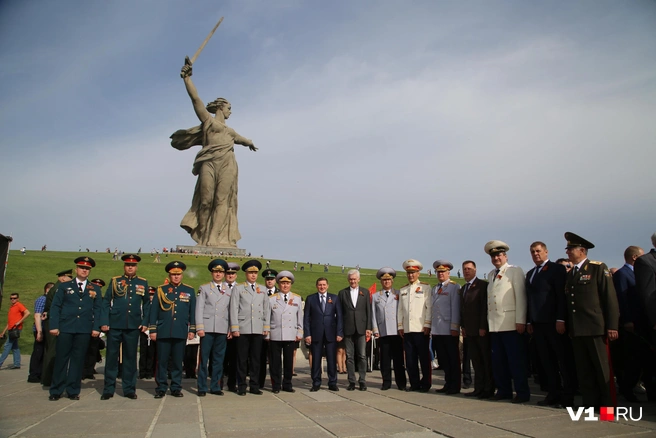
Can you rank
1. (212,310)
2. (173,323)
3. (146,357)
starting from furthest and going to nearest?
(146,357) < (212,310) < (173,323)

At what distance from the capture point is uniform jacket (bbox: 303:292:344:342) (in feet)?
26.0

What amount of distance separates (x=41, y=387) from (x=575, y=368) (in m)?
8.37

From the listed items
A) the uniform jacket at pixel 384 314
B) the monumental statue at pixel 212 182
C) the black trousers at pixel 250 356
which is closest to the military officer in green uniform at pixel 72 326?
the black trousers at pixel 250 356

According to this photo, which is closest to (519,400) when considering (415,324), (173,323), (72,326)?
(415,324)

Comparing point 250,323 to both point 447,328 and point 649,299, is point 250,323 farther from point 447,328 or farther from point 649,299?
point 649,299

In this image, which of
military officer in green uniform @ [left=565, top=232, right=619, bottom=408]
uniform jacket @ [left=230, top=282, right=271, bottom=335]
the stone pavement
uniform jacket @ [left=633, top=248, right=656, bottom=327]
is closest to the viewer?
the stone pavement

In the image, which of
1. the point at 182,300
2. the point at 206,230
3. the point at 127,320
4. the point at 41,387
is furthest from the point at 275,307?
the point at 206,230

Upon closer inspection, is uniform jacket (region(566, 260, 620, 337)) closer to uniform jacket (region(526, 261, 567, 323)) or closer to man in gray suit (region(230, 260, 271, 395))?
uniform jacket (region(526, 261, 567, 323))

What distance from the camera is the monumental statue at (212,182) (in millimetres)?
31312

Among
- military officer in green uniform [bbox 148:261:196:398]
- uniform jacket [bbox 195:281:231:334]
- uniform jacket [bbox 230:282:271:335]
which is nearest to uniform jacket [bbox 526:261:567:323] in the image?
uniform jacket [bbox 230:282:271:335]

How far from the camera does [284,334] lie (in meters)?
7.79

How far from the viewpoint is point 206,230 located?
31.9 metres

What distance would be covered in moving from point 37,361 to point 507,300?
8289mm

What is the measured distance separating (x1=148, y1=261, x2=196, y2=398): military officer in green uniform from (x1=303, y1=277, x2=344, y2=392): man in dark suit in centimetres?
193
